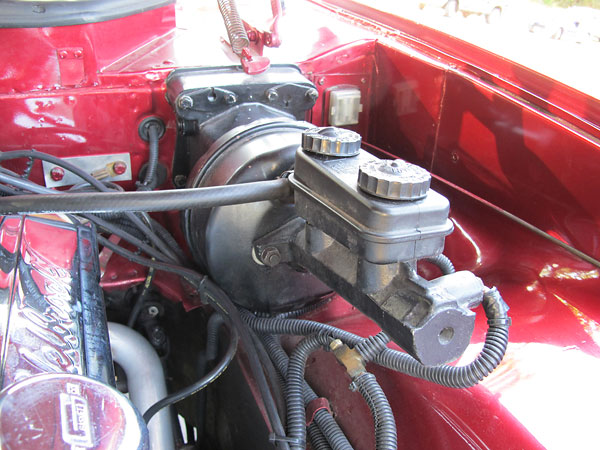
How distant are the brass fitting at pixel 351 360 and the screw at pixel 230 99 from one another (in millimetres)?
486

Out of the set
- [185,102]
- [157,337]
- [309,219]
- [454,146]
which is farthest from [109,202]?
[454,146]

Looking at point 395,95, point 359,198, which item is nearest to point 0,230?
point 359,198

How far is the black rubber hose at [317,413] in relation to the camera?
79 cm

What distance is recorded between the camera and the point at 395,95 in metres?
1.21

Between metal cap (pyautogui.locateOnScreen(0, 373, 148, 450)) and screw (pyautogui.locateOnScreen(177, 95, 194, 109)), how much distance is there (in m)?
0.57

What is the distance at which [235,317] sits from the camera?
0.85m

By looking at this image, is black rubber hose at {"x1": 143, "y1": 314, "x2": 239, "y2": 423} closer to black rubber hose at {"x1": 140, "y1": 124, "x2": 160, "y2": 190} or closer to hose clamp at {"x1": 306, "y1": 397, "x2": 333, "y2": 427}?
hose clamp at {"x1": 306, "y1": 397, "x2": 333, "y2": 427}

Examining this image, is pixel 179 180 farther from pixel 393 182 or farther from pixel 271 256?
pixel 393 182

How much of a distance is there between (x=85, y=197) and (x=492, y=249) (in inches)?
29.8

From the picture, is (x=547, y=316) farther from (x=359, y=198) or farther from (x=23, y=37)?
(x=23, y=37)

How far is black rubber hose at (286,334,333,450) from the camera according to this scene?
0.77 meters

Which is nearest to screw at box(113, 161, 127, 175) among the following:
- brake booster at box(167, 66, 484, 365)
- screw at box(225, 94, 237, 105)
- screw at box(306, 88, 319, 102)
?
brake booster at box(167, 66, 484, 365)

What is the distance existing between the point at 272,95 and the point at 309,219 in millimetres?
401

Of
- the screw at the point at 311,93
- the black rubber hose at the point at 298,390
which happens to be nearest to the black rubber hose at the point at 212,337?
the black rubber hose at the point at 298,390
